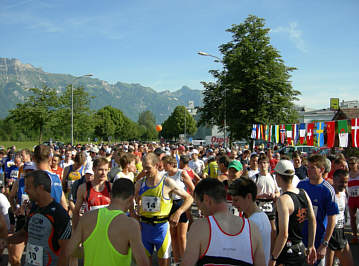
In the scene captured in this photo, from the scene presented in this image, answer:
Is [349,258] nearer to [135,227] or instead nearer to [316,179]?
[316,179]

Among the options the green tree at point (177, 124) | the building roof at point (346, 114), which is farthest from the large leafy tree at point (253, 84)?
the green tree at point (177, 124)

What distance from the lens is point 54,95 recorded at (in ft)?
109

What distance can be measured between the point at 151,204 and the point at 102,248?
2.12 meters

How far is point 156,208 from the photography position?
473 cm

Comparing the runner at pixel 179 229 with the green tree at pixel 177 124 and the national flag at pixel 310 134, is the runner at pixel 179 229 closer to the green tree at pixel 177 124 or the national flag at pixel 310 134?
the national flag at pixel 310 134

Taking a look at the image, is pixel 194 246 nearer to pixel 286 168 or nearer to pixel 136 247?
pixel 136 247

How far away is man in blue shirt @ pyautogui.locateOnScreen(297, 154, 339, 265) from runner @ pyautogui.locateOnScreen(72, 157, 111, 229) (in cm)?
288

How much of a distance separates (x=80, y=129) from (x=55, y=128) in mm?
2673

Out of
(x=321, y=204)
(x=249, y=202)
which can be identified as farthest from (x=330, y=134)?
(x=249, y=202)

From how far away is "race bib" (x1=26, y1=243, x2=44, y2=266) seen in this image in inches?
123

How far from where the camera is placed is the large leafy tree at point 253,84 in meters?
29.6

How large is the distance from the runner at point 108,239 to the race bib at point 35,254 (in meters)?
0.56

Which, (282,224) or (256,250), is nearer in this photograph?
(256,250)

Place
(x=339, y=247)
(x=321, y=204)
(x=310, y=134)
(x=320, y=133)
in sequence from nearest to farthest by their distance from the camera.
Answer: (x=321, y=204) < (x=339, y=247) < (x=320, y=133) < (x=310, y=134)
